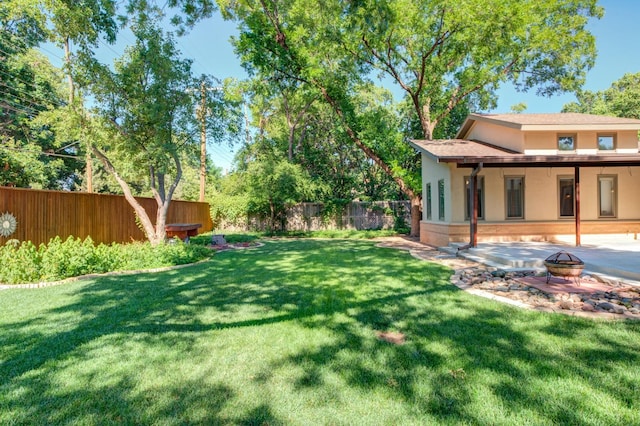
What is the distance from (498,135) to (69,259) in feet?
46.5

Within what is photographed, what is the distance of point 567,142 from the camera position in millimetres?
11688

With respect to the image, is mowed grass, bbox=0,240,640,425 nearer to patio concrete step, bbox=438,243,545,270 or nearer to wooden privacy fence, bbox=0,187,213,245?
patio concrete step, bbox=438,243,545,270

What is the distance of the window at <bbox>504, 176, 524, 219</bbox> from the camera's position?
1126 cm

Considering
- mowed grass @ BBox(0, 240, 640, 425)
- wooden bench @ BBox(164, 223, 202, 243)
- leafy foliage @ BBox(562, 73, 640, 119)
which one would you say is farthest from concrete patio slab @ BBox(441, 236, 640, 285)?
leafy foliage @ BBox(562, 73, 640, 119)

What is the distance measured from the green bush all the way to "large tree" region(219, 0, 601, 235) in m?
8.99

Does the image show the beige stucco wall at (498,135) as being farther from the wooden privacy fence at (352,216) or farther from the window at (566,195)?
the wooden privacy fence at (352,216)

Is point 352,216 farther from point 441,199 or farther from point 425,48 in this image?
point 425,48

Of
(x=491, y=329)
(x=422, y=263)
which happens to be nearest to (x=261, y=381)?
(x=491, y=329)

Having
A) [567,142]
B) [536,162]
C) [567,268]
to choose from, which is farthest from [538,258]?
[567,142]

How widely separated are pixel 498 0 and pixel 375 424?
50.5 ft

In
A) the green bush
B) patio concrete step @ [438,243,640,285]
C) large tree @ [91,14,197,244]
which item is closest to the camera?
patio concrete step @ [438,243,640,285]

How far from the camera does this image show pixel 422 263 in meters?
8.10

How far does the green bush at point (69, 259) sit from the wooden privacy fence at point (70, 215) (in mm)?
758

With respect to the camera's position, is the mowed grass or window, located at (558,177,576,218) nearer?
the mowed grass
